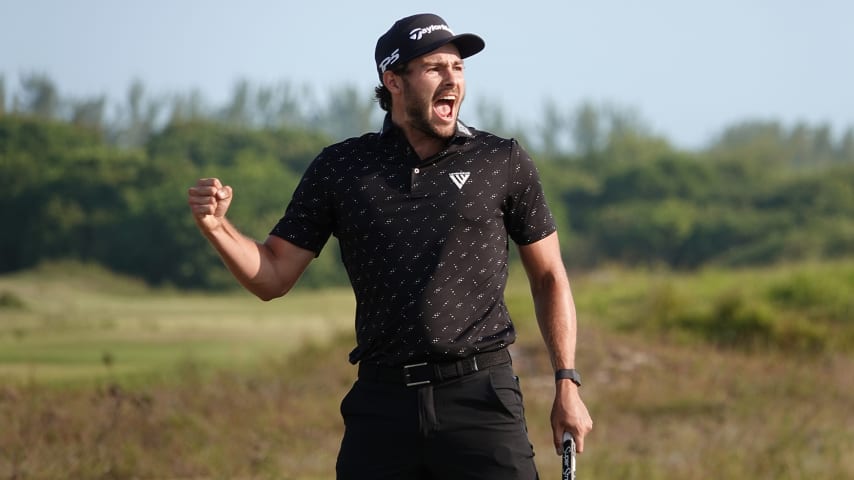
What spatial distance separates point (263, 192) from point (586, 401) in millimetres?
45426

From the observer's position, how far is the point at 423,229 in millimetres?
4844

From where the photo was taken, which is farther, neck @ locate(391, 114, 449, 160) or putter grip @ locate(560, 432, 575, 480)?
neck @ locate(391, 114, 449, 160)

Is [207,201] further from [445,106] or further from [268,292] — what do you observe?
[445,106]

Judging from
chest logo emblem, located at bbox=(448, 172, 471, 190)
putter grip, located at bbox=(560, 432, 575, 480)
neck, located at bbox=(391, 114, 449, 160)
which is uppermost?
neck, located at bbox=(391, 114, 449, 160)

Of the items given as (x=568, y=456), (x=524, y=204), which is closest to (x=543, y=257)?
(x=524, y=204)

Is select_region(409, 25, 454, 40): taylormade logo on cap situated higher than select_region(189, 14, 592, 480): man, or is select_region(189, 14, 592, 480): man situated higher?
select_region(409, 25, 454, 40): taylormade logo on cap

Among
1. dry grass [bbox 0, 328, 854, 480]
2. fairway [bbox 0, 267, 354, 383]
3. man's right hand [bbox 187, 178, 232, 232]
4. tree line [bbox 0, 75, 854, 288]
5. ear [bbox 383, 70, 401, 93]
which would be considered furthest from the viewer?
tree line [bbox 0, 75, 854, 288]

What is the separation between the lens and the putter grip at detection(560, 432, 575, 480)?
4746 mm

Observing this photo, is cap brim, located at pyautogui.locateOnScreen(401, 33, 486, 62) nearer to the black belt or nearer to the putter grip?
the black belt

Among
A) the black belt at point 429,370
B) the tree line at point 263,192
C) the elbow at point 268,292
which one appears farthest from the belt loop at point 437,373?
the tree line at point 263,192

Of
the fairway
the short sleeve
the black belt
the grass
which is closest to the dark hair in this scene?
the short sleeve

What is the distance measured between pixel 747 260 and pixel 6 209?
3830 centimetres

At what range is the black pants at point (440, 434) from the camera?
185 inches

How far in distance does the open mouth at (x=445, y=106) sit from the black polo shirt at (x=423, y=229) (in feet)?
0.24
